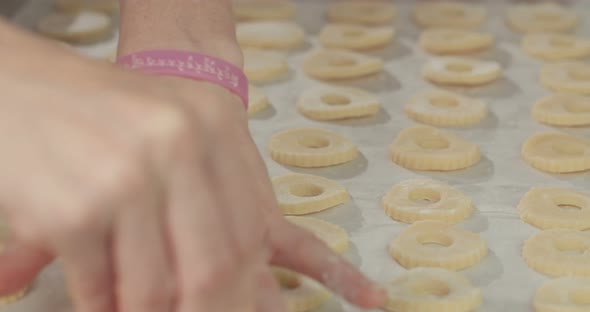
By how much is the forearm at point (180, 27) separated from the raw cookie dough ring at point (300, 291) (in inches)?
12.0

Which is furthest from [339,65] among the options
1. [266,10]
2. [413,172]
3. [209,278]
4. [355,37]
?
[209,278]

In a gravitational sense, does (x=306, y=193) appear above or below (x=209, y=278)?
below

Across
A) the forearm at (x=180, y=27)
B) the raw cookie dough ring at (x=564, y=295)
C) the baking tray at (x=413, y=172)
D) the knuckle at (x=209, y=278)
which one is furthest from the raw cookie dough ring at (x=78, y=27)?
the knuckle at (x=209, y=278)

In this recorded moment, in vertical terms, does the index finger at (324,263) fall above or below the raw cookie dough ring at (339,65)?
above

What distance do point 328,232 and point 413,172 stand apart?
0.30m

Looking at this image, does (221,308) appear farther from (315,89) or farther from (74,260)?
(315,89)

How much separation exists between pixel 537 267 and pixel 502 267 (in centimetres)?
5

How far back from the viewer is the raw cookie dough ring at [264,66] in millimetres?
1979

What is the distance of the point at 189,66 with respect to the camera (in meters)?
A: 1.20

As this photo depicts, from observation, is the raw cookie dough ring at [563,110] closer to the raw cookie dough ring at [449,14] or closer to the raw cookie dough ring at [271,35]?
the raw cookie dough ring at [449,14]

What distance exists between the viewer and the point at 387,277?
4.35 feet

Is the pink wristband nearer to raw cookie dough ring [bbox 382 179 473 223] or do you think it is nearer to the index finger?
the index finger

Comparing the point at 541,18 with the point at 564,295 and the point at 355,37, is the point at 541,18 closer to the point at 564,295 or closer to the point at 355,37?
the point at 355,37

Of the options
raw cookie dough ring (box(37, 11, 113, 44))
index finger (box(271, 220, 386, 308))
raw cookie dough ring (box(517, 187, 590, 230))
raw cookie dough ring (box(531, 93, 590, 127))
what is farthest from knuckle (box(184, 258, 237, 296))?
raw cookie dough ring (box(37, 11, 113, 44))
